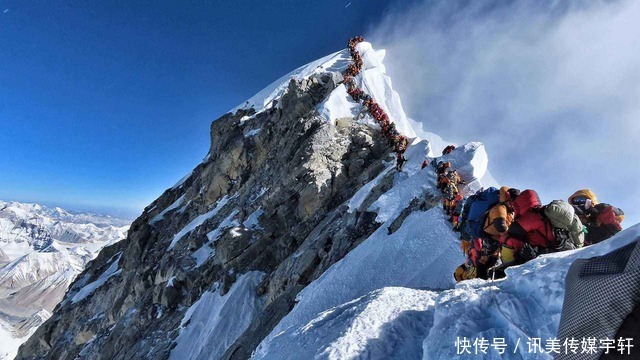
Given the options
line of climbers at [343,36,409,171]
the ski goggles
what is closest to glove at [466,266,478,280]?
the ski goggles

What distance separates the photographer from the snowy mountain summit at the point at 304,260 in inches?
220

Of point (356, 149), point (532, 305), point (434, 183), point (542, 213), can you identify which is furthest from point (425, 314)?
point (356, 149)

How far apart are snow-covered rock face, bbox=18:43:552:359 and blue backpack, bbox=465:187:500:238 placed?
72.0 inches

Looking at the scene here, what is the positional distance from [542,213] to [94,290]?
56.7m

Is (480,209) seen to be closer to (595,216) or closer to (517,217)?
(517,217)

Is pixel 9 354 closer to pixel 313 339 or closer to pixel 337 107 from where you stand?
pixel 337 107

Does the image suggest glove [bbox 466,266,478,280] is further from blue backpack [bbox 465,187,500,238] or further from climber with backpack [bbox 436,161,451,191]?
climber with backpack [bbox 436,161,451,191]

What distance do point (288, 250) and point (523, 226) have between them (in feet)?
61.1

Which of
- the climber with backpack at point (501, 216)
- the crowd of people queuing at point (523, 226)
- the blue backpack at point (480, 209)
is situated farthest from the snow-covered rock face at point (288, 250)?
the climber with backpack at point (501, 216)

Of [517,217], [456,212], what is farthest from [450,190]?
[517,217]

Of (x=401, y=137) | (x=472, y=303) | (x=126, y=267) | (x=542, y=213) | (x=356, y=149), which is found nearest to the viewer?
(x=472, y=303)

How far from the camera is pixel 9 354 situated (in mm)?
141625

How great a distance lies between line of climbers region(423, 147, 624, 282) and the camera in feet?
21.8

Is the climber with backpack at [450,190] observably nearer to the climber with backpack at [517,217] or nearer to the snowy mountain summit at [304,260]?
the snowy mountain summit at [304,260]
